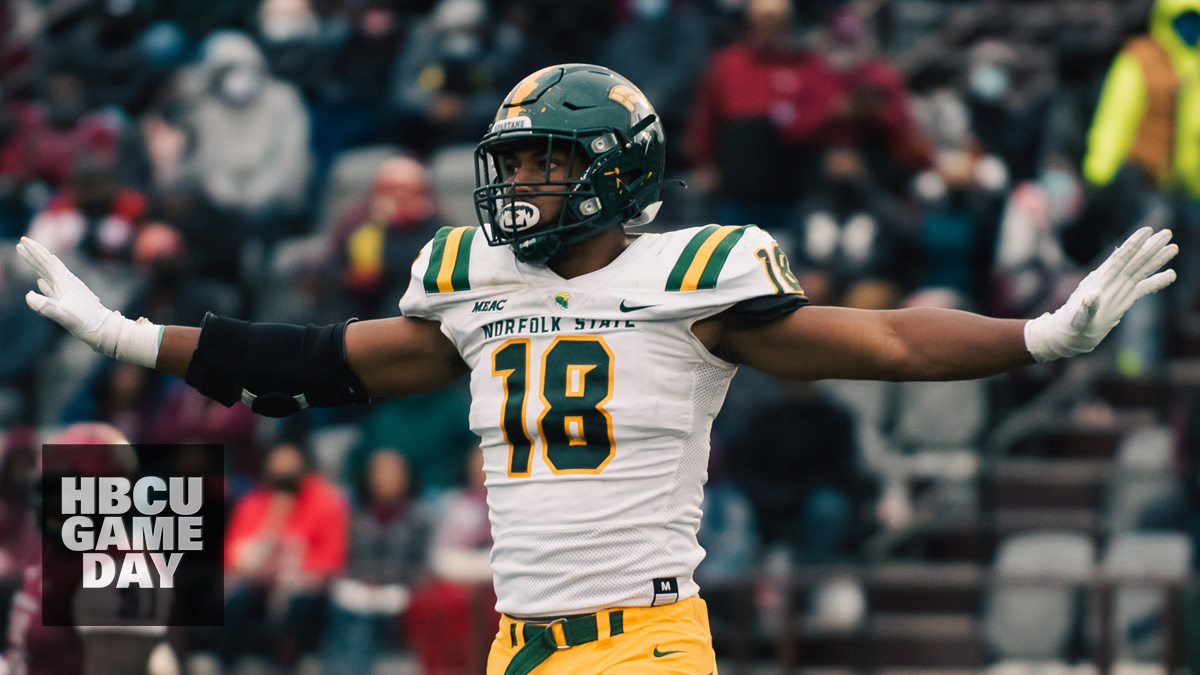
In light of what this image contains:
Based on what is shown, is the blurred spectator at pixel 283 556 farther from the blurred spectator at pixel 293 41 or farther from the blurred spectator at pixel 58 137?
the blurred spectator at pixel 293 41

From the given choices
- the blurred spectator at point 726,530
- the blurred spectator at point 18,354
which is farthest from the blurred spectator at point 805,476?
the blurred spectator at point 18,354

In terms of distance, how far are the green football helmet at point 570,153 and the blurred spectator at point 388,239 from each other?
19.1 ft

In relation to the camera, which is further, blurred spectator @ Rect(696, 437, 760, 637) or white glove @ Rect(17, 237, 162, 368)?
blurred spectator @ Rect(696, 437, 760, 637)

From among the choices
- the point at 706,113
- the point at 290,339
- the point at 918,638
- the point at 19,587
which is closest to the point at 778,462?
the point at 918,638

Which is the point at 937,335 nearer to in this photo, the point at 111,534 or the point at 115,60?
the point at 111,534

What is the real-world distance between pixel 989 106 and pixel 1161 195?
1279 mm

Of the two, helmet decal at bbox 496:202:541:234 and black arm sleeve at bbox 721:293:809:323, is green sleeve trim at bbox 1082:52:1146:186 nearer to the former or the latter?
black arm sleeve at bbox 721:293:809:323

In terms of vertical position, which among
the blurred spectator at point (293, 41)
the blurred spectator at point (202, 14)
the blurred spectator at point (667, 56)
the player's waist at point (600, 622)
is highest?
the blurred spectator at point (202, 14)

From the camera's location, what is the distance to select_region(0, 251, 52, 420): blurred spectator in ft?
35.5

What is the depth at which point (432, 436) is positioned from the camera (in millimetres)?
9711

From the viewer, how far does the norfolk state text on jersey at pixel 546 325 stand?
4.23 metres

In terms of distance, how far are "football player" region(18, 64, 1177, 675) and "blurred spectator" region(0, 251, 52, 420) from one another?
672cm

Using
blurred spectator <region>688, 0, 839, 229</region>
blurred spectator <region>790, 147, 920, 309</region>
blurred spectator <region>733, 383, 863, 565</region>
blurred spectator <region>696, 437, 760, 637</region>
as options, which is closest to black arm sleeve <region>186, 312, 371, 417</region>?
blurred spectator <region>696, 437, 760, 637</region>

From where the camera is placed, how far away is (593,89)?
446 centimetres
